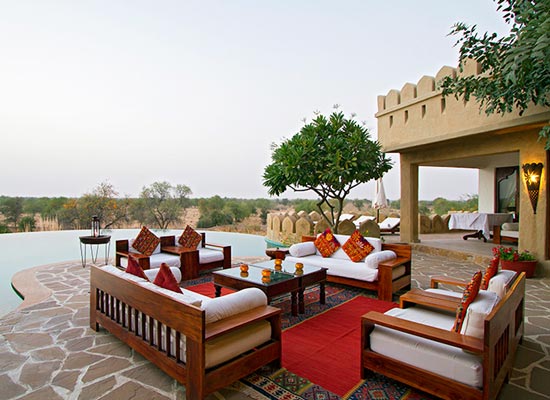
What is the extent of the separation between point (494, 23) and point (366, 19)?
3521 mm

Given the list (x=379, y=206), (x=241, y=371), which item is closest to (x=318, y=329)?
(x=241, y=371)

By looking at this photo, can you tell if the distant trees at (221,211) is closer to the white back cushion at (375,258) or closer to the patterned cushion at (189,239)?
the patterned cushion at (189,239)

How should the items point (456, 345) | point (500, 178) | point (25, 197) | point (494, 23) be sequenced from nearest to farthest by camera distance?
point (456, 345), point (494, 23), point (500, 178), point (25, 197)

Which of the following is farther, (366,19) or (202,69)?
(202,69)

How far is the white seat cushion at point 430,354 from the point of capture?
1.86 meters

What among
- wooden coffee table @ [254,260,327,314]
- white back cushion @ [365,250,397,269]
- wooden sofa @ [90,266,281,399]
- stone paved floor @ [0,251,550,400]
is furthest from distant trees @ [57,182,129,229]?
white back cushion @ [365,250,397,269]

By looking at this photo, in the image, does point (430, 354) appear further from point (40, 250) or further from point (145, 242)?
point (40, 250)

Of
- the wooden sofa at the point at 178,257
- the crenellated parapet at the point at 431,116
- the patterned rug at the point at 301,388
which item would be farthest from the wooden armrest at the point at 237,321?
the crenellated parapet at the point at 431,116

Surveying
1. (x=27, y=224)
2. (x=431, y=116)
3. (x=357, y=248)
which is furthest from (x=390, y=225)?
(x=27, y=224)

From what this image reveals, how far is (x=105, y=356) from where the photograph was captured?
2674 mm

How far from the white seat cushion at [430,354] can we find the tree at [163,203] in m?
11.3

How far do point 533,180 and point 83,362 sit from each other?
709 cm

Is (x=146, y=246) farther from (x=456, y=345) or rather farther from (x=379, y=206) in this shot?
(x=379, y=206)

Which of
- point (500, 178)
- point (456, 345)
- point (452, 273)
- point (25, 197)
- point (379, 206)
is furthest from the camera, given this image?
point (25, 197)
